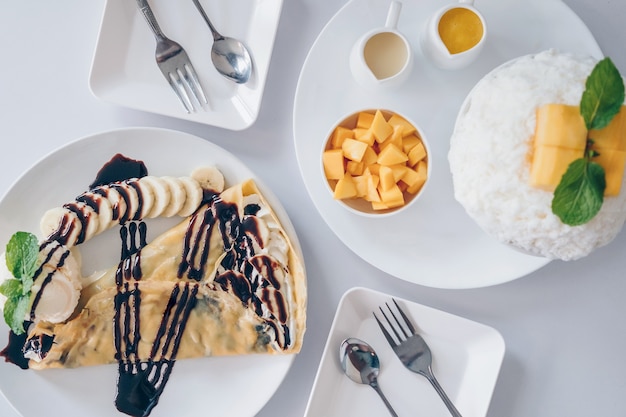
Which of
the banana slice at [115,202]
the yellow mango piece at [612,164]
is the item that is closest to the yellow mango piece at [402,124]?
the yellow mango piece at [612,164]

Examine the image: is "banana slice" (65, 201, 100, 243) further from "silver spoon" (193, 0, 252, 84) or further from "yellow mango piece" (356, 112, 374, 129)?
"yellow mango piece" (356, 112, 374, 129)

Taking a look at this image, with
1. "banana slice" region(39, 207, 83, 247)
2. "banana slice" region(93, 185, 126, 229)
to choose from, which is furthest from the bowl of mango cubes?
"banana slice" region(39, 207, 83, 247)

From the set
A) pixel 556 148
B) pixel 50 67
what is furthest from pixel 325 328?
pixel 50 67

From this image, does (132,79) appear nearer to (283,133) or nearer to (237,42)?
(237,42)

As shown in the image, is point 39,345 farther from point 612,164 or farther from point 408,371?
point 612,164

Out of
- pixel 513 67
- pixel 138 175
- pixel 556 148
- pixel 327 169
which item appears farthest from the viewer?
pixel 138 175

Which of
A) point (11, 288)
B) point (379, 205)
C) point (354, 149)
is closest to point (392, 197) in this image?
point (379, 205)
